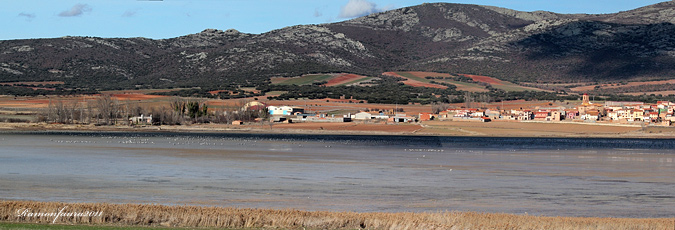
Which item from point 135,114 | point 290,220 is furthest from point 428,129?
point 290,220

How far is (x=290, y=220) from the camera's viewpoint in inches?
733

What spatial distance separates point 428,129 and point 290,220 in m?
98.9

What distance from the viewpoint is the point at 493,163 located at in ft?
155

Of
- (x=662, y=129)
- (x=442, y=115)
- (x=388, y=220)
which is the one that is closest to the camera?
(x=388, y=220)

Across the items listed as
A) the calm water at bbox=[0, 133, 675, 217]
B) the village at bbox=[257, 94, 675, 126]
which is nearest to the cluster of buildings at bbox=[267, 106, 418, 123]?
the village at bbox=[257, 94, 675, 126]

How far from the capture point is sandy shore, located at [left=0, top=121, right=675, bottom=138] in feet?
361

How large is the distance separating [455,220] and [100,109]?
11875 centimetres

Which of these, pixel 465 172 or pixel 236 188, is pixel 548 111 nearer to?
pixel 465 172

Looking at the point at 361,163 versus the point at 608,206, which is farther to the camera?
the point at 361,163

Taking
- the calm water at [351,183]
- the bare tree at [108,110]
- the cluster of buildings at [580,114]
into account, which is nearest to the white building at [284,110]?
the cluster of buildings at [580,114]

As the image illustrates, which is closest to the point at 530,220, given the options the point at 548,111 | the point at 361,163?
the point at 361,163

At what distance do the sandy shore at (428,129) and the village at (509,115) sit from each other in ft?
38.3

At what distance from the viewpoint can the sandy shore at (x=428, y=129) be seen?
4331 inches

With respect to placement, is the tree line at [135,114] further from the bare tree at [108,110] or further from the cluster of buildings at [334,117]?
the cluster of buildings at [334,117]
